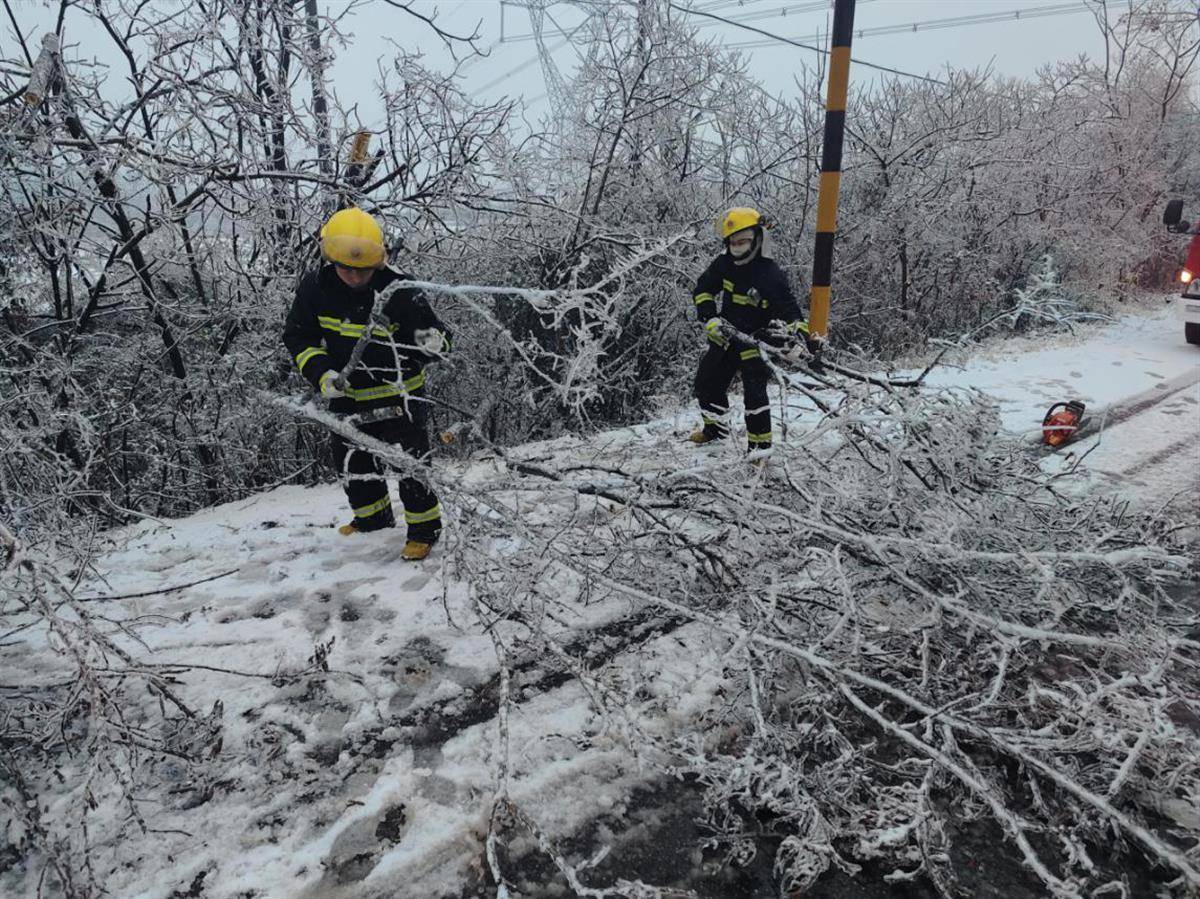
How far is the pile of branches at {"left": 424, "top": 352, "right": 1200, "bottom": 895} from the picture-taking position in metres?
1.95

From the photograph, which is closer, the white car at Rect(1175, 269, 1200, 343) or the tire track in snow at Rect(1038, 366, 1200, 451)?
the tire track in snow at Rect(1038, 366, 1200, 451)

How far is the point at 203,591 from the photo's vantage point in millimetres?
3256

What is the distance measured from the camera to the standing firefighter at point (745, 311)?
462 centimetres

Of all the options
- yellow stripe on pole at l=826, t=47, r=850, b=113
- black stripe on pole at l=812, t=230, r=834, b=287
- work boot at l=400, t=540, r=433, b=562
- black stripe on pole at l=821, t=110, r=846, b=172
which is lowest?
work boot at l=400, t=540, r=433, b=562

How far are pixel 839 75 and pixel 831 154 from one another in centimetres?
54

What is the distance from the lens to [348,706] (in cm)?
249

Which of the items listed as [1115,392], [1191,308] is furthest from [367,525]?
[1191,308]

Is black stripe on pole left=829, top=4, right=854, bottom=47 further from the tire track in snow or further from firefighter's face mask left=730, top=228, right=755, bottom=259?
the tire track in snow

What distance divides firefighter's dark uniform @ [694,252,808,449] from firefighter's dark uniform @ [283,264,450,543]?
6.46 feet

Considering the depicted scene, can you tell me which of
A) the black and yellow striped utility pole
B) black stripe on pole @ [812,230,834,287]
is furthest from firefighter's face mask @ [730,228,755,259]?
black stripe on pole @ [812,230,834,287]

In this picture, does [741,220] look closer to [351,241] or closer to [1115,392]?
[351,241]

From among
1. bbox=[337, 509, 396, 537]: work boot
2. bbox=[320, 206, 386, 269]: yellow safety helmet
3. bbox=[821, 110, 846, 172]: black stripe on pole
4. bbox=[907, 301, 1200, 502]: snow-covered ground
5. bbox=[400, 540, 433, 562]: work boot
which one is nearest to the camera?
bbox=[320, 206, 386, 269]: yellow safety helmet

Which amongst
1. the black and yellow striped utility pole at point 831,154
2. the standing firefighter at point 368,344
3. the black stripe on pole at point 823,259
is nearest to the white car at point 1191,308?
the black and yellow striped utility pole at point 831,154

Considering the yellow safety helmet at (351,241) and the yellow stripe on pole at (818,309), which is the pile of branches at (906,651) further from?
the yellow stripe on pole at (818,309)
